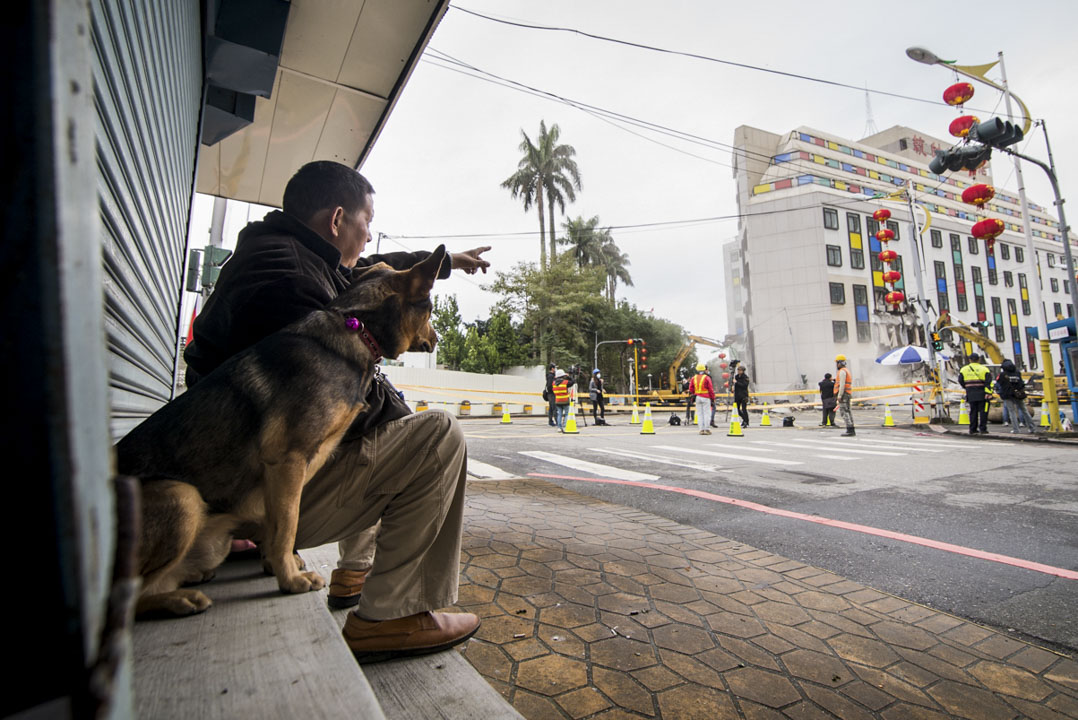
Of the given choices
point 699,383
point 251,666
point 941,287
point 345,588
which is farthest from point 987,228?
point 941,287

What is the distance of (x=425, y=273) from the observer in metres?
1.93

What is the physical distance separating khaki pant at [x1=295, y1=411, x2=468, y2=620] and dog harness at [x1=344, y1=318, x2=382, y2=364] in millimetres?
279

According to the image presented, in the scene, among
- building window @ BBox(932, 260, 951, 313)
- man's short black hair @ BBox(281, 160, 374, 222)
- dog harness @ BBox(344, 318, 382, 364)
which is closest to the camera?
dog harness @ BBox(344, 318, 382, 364)

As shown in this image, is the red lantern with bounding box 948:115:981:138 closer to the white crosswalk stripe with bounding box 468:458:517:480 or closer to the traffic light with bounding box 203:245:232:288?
the white crosswalk stripe with bounding box 468:458:517:480

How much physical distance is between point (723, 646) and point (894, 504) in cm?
402

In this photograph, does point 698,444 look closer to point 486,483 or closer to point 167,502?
point 486,483

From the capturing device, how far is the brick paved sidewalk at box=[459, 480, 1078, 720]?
175 cm

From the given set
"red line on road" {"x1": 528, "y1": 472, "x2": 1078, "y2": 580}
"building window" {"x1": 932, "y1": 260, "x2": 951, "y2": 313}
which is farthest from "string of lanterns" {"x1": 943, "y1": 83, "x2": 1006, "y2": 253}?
"building window" {"x1": 932, "y1": 260, "x2": 951, "y2": 313}

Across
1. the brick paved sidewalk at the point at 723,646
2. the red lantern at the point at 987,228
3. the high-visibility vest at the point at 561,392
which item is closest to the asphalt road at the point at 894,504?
the brick paved sidewalk at the point at 723,646

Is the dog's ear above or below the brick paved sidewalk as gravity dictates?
above

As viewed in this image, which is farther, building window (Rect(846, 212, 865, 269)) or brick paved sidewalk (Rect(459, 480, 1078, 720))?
building window (Rect(846, 212, 865, 269))

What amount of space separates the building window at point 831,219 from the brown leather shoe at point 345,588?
1690 inches

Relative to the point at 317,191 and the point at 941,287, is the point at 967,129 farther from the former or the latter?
the point at 941,287

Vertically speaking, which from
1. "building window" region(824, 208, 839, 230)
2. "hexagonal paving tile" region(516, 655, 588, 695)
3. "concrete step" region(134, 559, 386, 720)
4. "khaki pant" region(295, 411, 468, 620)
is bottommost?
"hexagonal paving tile" region(516, 655, 588, 695)
